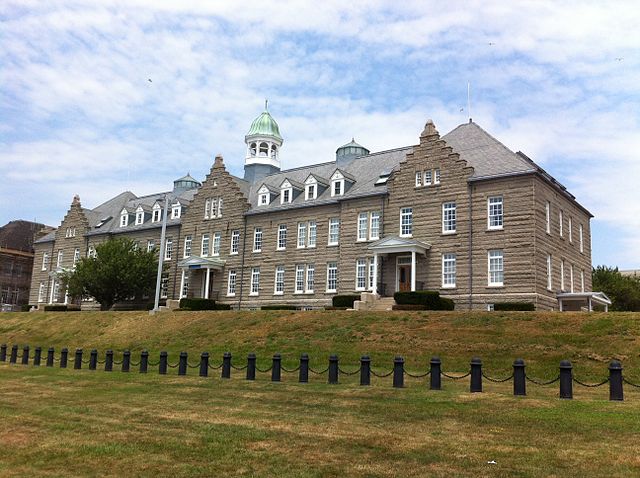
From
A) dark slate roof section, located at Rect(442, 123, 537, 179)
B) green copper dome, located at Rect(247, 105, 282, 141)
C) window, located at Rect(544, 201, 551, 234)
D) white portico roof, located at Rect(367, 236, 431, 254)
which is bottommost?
white portico roof, located at Rect(367, 236, 431, 254)

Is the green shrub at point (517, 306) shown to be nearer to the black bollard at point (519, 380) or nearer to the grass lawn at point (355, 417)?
the grass lawn at point (355, 417)

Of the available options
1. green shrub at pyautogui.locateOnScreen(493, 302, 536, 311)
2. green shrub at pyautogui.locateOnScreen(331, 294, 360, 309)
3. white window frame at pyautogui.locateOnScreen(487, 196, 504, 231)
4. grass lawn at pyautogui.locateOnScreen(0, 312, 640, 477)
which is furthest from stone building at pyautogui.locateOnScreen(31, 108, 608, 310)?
grass lawn at pyautogui.locateOnScreen(0, 312, 640, 477)

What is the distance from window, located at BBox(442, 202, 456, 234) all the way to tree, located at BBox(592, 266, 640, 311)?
98.9 ft

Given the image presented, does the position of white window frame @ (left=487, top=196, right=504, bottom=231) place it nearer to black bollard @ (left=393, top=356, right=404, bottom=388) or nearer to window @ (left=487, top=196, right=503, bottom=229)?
window @ (left=487, top=196, right=503, bottom=229)

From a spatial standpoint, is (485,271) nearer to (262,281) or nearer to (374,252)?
(374,252)

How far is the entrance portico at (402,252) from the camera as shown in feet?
125

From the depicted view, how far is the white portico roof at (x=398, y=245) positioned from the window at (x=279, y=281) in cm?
1005

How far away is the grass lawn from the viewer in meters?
9.06

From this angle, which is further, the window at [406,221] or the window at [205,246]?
the window at [205,246]

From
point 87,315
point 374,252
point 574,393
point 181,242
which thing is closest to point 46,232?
point 181,242

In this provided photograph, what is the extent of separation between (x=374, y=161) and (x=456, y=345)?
26.3m

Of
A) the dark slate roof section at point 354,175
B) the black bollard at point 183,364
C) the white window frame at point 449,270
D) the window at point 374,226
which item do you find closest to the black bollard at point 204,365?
the black bollard at point 183,364

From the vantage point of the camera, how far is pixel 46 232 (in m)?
74.5

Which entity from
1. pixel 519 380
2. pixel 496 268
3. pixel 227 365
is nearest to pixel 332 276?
pixel 496 268
